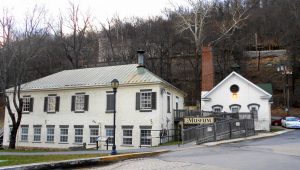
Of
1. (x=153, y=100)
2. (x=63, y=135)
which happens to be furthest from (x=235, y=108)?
(x=63, y=135)

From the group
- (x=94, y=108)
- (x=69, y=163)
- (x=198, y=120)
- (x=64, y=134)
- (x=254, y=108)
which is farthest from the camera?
(x=254, y=108)

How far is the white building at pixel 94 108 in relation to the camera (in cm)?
3238

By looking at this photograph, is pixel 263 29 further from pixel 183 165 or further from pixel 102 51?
pixel 183 165

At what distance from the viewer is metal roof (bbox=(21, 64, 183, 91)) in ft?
110

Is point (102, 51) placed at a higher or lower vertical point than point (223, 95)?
higher

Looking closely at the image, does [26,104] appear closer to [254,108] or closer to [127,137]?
[127,137]

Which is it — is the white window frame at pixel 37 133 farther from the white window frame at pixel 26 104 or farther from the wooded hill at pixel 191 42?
the wooded hill at pixel 191 42

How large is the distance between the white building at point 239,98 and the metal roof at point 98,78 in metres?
9.98

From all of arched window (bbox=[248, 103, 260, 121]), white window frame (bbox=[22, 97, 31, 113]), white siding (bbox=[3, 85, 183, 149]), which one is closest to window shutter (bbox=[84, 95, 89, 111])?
white siding (bbox=[3, 85, 183, 149])

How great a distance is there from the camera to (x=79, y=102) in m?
35.8

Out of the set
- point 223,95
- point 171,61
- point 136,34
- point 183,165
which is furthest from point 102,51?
point 183,165

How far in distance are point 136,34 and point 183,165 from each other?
55.8 meters

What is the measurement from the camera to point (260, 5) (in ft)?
244

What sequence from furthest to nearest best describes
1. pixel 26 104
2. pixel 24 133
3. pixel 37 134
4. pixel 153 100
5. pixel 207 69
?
pixel 207 69
pixel 26 104
pixel 24 133
pixel 37 134
pixel 153 100
